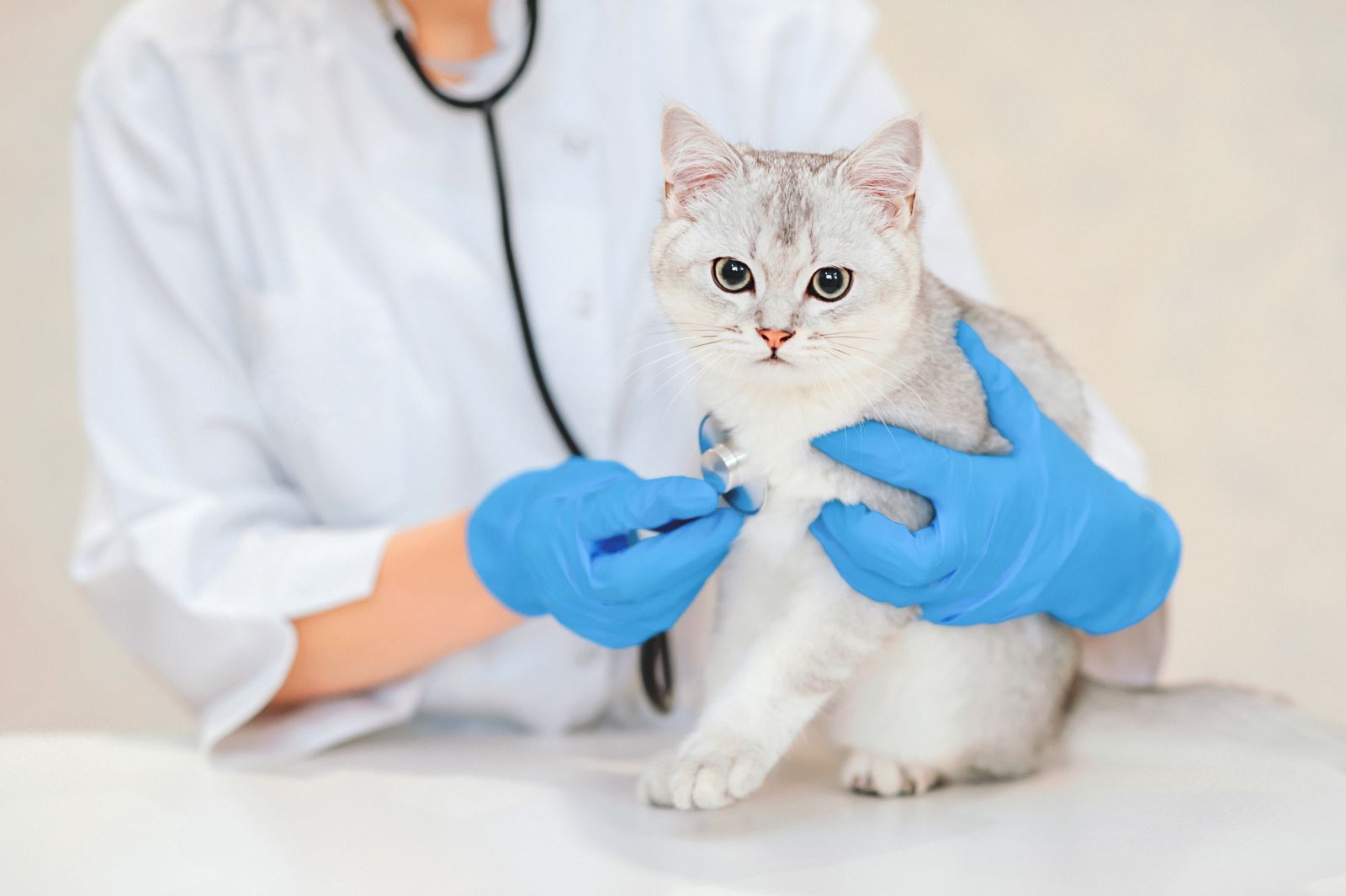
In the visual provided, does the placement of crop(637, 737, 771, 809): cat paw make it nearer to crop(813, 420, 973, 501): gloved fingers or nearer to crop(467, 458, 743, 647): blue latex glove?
crop(467, 458, 743, 647): blue latex glove

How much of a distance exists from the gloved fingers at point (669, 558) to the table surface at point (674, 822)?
220mm

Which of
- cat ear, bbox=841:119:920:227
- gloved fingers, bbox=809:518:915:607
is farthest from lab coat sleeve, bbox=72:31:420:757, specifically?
cat ear, bbox=841:119:920:227

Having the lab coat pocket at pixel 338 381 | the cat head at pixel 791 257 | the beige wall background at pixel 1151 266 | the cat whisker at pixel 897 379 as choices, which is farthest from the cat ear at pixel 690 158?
the beige wall background at pixel 1151 266

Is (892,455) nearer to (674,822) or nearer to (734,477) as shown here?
(734,477)

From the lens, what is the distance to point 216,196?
1.45m

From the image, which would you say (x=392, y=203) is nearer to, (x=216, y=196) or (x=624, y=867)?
(x=216, y=196)

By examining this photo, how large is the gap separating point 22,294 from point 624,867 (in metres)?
2.09

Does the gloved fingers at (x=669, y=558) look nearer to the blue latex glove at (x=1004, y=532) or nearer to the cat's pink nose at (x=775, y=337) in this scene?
the blue latex glove at (x=1004, y=532)

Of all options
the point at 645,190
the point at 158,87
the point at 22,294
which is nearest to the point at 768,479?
the point at 645,190

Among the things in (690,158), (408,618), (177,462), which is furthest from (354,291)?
(690,158)

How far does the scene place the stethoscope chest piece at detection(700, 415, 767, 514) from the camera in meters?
1.11

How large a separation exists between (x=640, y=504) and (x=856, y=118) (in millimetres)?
703

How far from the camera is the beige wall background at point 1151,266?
2.20 m

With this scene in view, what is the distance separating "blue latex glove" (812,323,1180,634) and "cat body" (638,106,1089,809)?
1.1 inches
